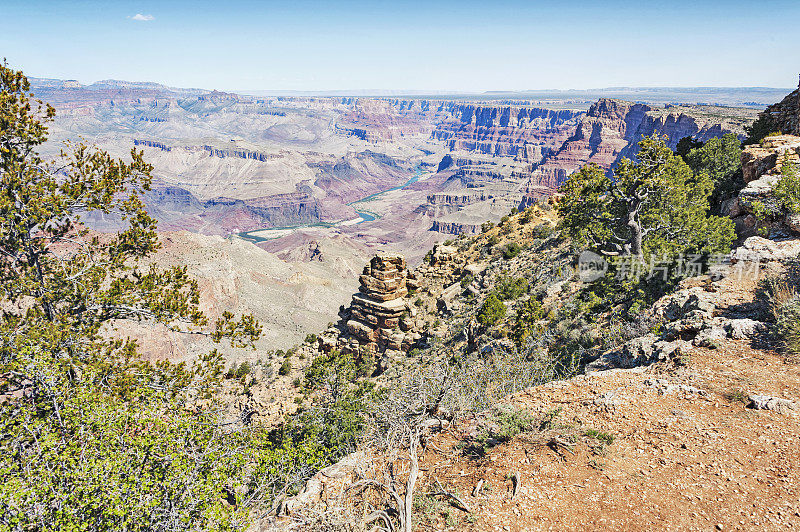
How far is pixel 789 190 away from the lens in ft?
54.7

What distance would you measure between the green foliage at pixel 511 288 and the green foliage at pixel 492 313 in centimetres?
302

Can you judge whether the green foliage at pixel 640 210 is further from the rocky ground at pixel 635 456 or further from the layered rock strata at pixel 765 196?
the rocky ground at pixel 635 456

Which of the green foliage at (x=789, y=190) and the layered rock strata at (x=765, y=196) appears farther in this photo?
the layered rock strata at (x=765, y=196)

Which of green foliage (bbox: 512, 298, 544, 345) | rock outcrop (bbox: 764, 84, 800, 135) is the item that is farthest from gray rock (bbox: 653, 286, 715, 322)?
rock outcrop (bbox: 764, 84, 800, 135)

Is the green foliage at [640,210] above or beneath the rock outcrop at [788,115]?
beneath

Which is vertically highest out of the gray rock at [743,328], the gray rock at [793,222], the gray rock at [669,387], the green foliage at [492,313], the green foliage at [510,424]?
the gray rock at [793,222]

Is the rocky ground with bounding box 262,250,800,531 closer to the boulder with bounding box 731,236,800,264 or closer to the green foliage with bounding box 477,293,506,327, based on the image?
the boulder with bounding box 731,236,800,264

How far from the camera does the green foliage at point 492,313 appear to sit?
28453mm

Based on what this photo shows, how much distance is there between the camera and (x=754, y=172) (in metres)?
23.0

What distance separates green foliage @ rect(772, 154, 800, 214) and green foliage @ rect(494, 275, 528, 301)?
16.9m

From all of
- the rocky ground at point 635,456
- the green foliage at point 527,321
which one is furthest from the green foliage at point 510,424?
the green foliage at point 527,321

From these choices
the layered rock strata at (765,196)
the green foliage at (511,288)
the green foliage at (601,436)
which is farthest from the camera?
the green foliage at (511,288)

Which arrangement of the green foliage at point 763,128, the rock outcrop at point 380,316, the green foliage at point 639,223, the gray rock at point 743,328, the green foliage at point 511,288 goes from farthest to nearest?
the rock outcrop at point 380,316 < the green foliage at point 763,128 < the green foliage at point 511,288 < the green foliage at point 639,223 < the gray rock at point 743,328

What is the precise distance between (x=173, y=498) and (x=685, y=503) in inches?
399
